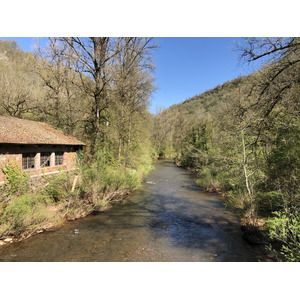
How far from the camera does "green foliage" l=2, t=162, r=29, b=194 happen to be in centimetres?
838

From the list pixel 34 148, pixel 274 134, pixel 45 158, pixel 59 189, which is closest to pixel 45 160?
pixel 45 158

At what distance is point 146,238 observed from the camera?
23.9 feet

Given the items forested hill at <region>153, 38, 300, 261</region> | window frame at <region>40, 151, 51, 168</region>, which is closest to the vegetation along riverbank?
forested hill at <region>153, 38, 300, 261</region>

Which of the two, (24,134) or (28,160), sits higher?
(24,134)

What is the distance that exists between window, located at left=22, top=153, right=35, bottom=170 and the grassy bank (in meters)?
0.82

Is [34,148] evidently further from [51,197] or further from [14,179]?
[51,197]

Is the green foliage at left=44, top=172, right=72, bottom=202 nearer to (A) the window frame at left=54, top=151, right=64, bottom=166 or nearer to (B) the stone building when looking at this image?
(B) the stone building

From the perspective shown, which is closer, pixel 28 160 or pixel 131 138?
pixel 28 160

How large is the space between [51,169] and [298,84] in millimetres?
12598

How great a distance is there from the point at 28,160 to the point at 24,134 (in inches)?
58.0

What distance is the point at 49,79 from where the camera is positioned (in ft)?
59.2

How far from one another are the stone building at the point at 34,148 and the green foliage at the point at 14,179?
0.63 feet

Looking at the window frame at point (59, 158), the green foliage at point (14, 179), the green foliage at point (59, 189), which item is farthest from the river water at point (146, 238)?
the window frame at point (59, 158)

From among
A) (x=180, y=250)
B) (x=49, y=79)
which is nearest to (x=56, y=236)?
(x=180, y=250)
